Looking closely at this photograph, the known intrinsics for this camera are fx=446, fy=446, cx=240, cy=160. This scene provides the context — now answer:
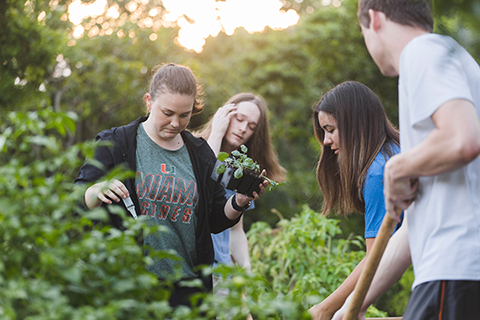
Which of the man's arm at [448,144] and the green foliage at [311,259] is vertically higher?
the man's arm at [448,144]

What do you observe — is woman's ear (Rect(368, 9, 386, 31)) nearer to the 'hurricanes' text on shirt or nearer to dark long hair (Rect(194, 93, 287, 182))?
the 'hurricanes' text on shirt

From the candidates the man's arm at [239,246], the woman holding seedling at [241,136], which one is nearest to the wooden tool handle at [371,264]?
the woman holding seedling at [241,136]

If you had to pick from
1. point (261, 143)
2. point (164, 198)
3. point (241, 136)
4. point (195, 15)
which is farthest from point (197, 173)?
point (195, 15)

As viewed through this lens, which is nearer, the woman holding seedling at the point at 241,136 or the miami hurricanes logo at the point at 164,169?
the miami hurricanes logo at the point at 164,169

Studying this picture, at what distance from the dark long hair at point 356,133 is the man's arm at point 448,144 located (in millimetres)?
814

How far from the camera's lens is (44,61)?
216 inches

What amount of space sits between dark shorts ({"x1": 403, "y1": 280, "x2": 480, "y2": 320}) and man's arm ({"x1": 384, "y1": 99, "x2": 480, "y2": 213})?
0.32 metres

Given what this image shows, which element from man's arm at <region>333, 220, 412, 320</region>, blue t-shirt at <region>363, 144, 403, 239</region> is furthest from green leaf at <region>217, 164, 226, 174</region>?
man's arm at <region>333, 220, 412, 320</region>

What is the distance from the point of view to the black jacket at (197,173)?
2.02 metres

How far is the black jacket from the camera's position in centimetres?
202

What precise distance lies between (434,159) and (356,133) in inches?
38.2

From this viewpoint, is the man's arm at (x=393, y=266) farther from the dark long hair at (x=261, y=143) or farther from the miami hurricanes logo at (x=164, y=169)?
the dark long hair at (x=261, y=143)

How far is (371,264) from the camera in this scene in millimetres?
1365

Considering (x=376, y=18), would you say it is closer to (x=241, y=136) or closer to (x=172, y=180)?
(x=172, y=180)
